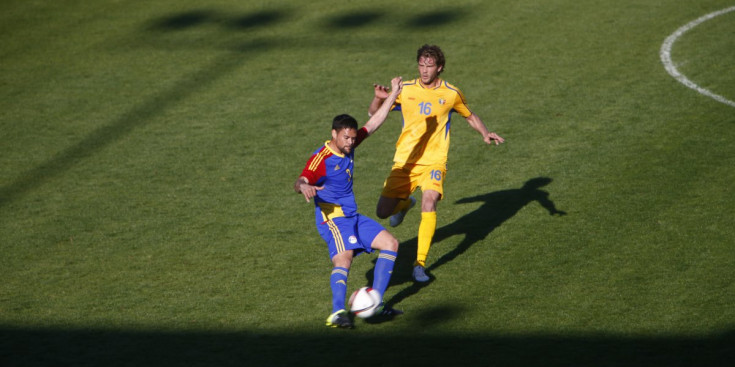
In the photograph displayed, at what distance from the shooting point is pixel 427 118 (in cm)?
801

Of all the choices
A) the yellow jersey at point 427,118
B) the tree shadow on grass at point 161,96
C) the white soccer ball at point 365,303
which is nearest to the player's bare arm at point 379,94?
the yellow jersey at point 427,118

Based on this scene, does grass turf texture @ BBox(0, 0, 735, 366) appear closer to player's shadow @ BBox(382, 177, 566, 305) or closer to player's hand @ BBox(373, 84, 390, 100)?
player's shadow @ BBox(382, 177, 566, 305)

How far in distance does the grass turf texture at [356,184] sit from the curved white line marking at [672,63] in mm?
157

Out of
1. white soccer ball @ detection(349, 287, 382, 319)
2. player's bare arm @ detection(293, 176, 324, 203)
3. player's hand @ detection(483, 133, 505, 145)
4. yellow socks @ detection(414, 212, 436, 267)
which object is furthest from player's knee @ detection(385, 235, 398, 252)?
player's hand @ detection(483, 133, 505, 145)

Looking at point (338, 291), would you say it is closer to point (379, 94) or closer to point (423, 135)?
point (379, 94)

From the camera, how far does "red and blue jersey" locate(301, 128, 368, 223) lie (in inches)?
267

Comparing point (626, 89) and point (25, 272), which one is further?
point (626, 89)

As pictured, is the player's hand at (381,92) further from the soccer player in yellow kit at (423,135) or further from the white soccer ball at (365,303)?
the white soccer ball at (365,303)

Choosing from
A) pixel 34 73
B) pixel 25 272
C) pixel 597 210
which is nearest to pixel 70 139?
pixel 34 73

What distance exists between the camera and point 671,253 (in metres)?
7.71

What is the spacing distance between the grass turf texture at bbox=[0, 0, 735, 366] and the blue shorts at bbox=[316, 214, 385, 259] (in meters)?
0.66

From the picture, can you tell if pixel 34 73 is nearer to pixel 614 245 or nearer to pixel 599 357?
pixel 614 245

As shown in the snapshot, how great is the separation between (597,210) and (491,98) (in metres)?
3.66

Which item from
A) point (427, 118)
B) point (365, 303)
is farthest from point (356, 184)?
point (365, 303)
